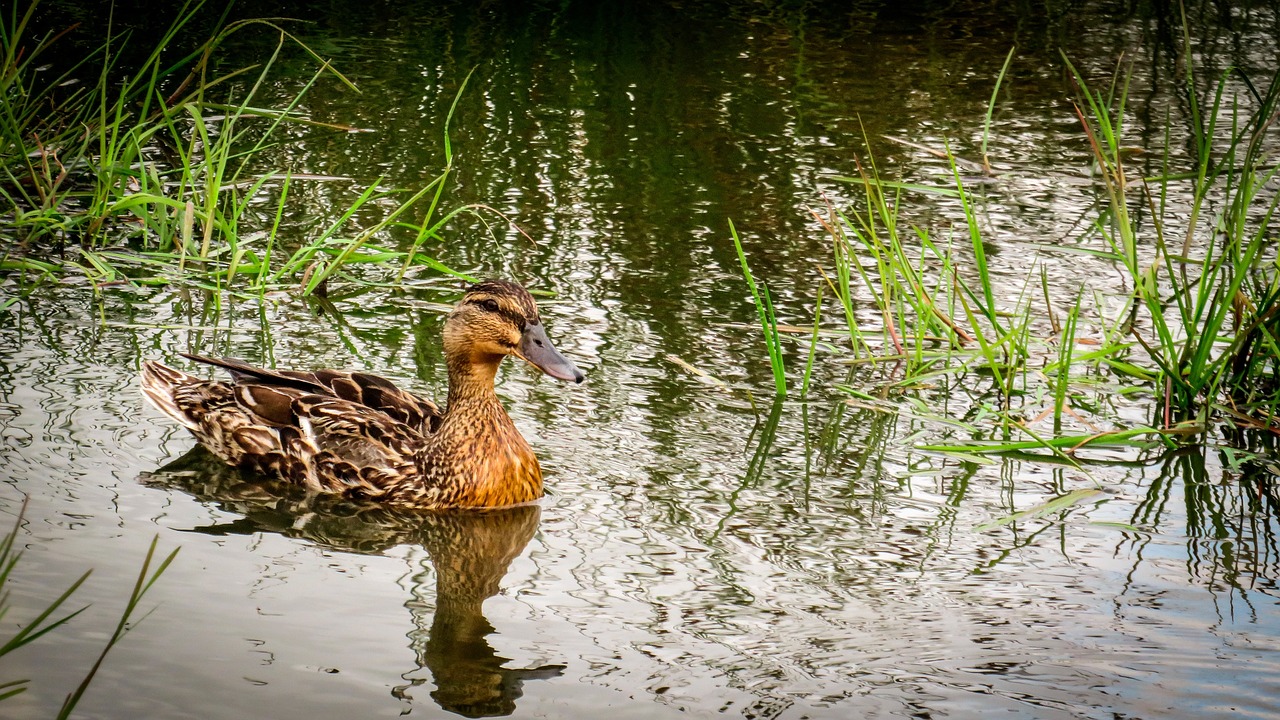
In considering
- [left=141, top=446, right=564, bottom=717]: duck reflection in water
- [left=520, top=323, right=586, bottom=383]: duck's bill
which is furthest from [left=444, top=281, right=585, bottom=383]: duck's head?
[left=141, top=446, right=564, bottom=717]: duck reflection in water

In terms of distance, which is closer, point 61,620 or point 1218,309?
point 61,620

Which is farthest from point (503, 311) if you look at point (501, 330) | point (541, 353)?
point (541, 353)

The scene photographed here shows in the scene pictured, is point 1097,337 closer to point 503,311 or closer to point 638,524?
point 638,524

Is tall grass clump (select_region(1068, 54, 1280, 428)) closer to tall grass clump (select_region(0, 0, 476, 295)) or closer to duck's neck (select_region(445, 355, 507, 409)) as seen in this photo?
duck's neck (select_region(445, 355, 507, 409))

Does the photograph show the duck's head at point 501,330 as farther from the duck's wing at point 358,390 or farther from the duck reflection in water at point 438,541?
the duck reflection in water at point 438,541

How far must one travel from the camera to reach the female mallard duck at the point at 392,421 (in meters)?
5.22

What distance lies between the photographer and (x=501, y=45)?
11898mm

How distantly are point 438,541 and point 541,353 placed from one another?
81cm

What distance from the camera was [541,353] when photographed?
5.34 metres

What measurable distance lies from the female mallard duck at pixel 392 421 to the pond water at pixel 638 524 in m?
0.13

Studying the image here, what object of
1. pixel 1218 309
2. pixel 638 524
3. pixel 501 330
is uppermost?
pixel 1218 309

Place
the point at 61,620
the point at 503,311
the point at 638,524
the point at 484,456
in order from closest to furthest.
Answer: the point at 61,620
the point at 638,524
the point at 484,456
the point at 503,311

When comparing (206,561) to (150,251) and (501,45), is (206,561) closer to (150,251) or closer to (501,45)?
(150,251)

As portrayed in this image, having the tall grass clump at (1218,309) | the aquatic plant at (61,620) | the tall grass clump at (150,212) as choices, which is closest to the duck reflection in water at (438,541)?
the aquatic plant at (61,620)
